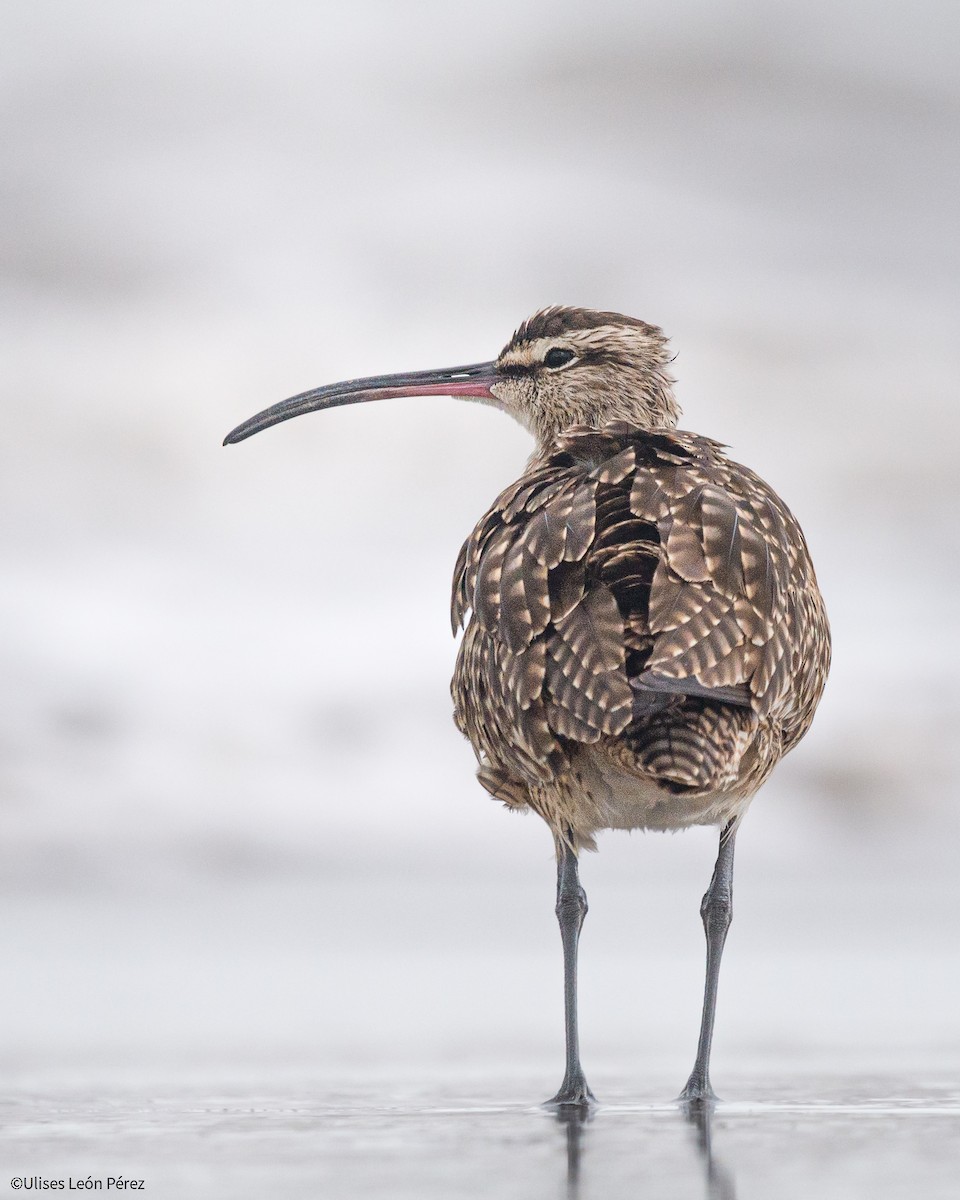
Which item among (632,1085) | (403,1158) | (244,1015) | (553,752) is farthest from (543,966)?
(403,1158)

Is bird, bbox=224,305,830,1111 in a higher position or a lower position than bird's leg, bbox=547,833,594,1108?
higher

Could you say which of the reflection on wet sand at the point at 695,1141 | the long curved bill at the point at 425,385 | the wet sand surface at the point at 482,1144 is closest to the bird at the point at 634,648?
the reflection on wet sand at the point at 695,1141

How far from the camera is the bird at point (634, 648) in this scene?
16.5 ft

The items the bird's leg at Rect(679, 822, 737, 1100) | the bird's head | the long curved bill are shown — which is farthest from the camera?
the long curved bill

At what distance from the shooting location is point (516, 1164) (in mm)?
3867

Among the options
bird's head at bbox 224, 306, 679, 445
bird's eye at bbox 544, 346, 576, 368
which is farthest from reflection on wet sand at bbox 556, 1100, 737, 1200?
bird's eye at bbox 544, 346, 576, 368

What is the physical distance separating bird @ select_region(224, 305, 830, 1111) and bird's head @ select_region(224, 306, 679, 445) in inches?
54.2

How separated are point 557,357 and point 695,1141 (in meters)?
4.31

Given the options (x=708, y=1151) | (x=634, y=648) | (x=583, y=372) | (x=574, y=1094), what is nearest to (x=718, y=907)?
(x=574, y=1094)

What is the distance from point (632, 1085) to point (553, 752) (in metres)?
1.38

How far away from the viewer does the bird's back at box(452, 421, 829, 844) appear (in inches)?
197

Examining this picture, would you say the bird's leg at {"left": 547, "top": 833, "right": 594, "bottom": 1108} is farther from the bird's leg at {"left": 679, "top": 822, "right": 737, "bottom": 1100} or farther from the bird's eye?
the bird's eye

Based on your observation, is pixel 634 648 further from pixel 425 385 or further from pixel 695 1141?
pixel 425 385

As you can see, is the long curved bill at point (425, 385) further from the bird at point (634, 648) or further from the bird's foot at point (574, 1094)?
the bird's foot at point (574, 1094)
